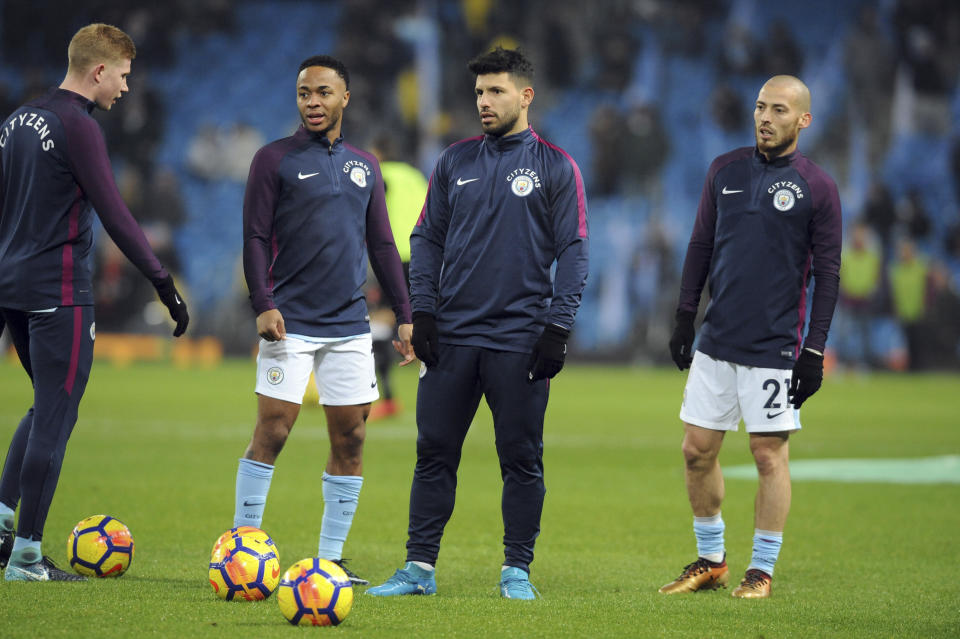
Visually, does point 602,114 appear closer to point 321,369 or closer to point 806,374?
point 806,374

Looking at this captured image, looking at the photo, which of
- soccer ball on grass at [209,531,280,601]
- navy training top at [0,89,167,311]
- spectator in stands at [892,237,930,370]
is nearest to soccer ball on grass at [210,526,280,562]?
soccer ball on grass at [209,531,280,601]

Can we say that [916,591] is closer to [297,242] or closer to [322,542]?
[322,542]

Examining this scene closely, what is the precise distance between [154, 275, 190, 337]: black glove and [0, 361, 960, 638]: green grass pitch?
3.84 ft

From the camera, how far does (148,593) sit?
5629 millimetres

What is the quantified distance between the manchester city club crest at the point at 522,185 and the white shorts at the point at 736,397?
1.25m

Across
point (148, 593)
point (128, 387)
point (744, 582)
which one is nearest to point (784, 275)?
point (744, 582)

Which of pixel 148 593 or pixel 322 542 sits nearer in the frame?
pixel 148 593

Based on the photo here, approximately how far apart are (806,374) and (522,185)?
1.59 meters

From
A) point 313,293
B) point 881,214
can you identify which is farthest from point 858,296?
point 313,293

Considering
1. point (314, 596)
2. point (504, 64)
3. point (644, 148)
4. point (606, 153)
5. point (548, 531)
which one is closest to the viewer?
point (314, 596)

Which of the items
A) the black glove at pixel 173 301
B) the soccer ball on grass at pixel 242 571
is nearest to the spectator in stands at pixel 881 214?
the black glove at pixel 173 301

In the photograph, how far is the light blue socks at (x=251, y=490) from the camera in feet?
19.9

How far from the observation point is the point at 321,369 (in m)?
6.19

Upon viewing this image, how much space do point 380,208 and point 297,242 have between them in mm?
502
